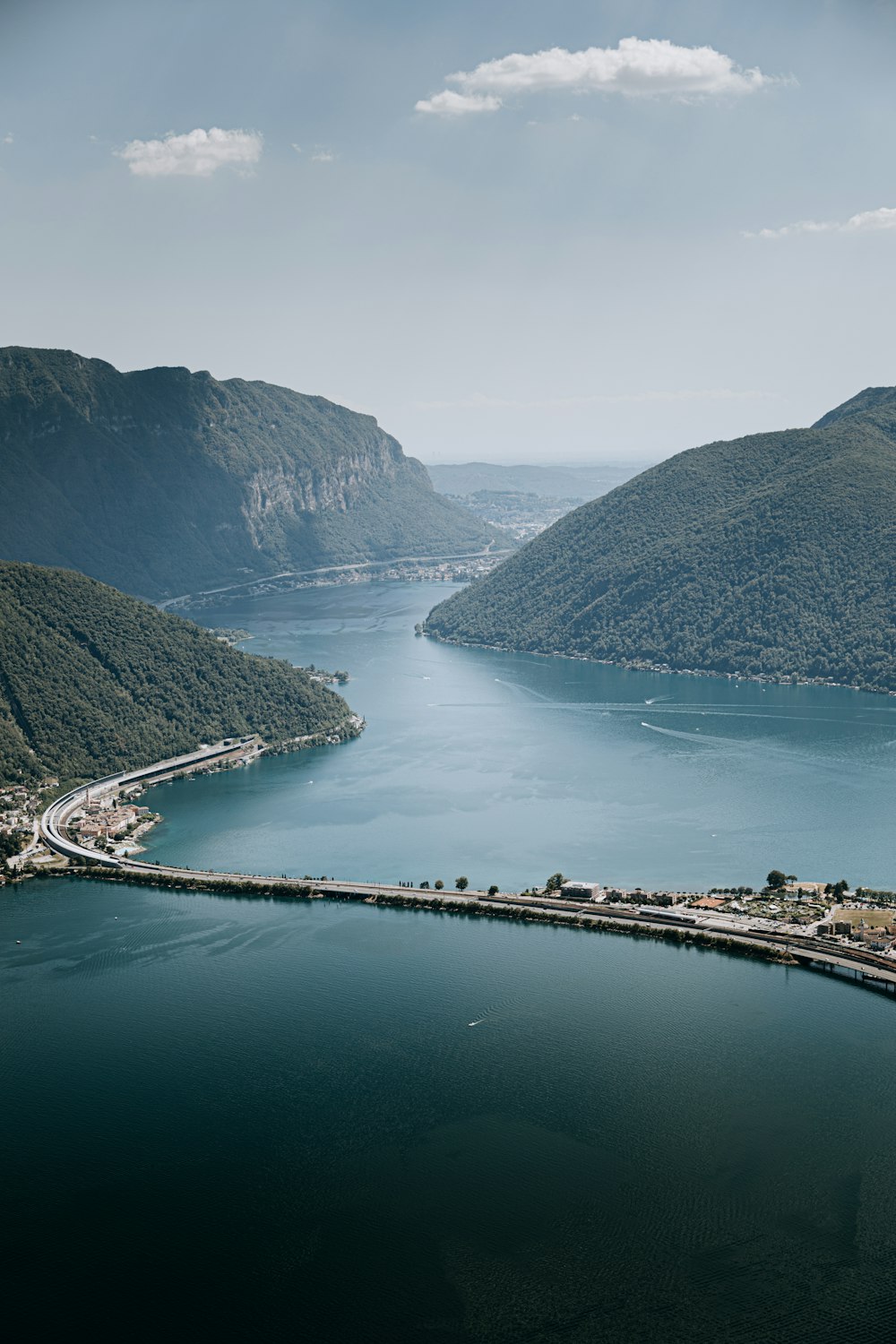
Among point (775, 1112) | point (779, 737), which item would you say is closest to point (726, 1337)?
point (775, 1112)

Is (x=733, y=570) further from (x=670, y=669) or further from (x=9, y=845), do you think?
(x=9, y=845)

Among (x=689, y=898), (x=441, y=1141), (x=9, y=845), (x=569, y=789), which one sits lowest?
(x=441, y=1141)

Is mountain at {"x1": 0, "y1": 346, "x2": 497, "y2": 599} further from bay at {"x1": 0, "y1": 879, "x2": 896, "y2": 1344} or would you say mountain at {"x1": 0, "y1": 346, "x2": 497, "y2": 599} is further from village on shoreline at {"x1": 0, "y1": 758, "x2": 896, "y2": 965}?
bay at {"x1": 0, "y1": 879, "x2": 896, "y2": 1344}

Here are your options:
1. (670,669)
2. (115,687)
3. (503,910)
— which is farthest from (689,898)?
(670,669)

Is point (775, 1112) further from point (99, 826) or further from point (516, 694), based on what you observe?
point (516, 694)

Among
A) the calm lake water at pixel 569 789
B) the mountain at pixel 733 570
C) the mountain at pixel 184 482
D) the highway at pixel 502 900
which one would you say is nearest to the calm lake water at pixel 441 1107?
the calm lake water at pixel 569 789

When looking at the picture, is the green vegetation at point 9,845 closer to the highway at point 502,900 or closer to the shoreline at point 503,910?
the highway at point 502,900
